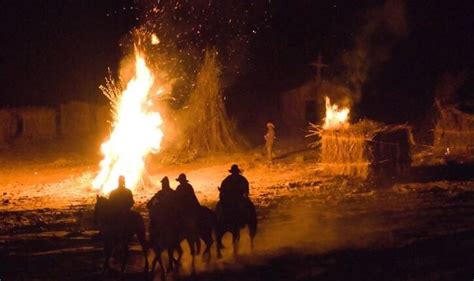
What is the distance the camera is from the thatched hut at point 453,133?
2259 cm

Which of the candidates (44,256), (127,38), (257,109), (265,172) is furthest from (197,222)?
Answer: (127,38)

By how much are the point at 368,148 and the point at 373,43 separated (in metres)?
19.3

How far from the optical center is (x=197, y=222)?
10.8m

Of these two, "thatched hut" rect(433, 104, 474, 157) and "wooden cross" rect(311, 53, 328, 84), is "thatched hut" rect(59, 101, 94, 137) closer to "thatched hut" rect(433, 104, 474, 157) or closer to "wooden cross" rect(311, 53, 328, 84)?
"wooden cross" rect(311, 53, 328, 84)

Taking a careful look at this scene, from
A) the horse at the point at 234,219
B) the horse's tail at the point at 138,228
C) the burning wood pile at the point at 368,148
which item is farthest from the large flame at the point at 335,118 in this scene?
the horse's tail at the point at 138,228

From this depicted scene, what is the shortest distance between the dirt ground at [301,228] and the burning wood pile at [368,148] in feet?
1.92

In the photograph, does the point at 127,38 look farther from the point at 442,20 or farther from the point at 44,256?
the point at 44,256

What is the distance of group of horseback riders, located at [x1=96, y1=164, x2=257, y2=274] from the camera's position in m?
10.2

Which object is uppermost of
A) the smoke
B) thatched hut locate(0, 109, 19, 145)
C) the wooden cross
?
the smoke

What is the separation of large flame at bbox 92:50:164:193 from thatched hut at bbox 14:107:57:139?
11775 millimetres

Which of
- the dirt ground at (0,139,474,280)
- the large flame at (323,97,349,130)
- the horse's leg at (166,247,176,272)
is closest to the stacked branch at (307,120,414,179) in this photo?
the dirt ground at (0,139,474,280)

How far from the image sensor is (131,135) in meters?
18.4

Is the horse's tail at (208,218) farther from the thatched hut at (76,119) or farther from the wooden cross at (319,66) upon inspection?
the wooden cross at (319,66)

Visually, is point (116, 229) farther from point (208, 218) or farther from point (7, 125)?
point (7, 125)
